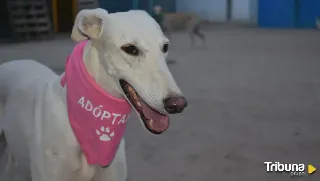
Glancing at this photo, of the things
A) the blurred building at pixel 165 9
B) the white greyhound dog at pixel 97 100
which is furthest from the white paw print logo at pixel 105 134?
the blurred building at pixel 165 9

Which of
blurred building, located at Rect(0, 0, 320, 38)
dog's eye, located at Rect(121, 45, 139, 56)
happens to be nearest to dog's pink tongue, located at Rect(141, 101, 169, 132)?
dog's eye, located at Rect(121, 45, 139, 56)

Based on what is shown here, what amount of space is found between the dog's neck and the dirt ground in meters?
1.20

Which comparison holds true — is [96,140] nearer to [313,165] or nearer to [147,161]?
[147,161]

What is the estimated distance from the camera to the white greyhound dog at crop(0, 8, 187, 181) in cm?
170

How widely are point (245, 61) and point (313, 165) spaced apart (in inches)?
218

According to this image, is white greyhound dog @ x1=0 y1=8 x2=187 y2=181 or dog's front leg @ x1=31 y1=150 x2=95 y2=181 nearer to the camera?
white greyhound dog @ x1=0 y1=8 x2=187 y2=181

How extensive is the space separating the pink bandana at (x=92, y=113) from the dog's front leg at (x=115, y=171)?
6 centimetres

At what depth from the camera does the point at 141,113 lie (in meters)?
1.71

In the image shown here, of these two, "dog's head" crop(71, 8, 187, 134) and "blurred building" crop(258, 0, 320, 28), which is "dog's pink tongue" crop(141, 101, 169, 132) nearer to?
"dog's head" crop(71, 8, 187, 134)

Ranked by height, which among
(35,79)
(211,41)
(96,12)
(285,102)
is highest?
(96,12)

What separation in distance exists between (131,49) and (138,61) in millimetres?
47

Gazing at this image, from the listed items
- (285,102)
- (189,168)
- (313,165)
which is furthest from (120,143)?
(285,102)

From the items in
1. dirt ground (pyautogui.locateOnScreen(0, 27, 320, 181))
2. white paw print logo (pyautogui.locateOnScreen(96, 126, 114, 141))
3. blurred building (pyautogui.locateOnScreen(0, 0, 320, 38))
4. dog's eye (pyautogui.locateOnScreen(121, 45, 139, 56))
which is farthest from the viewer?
blurred building (pyautogui.locateOnScreen(0, 0, 320, 38))

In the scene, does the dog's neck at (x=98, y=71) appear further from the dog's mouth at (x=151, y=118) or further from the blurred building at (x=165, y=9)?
the blurred building at (x=165, y=9)
